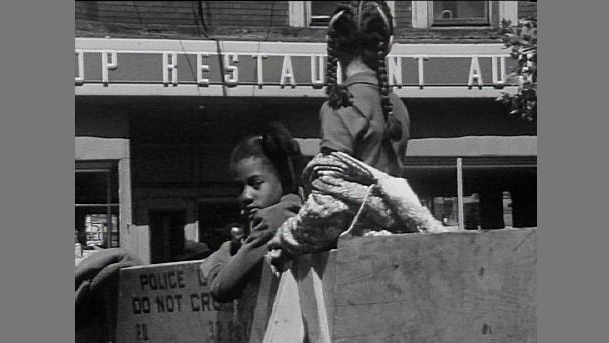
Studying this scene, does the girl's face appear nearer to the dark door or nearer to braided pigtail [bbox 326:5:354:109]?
braided pigtail [bbox 326:5:354:109]

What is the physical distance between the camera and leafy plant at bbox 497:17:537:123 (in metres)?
9.99

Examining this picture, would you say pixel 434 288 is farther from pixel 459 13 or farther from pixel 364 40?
pixel 459 13

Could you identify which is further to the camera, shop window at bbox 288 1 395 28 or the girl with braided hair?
shop window at bbox 288 1 395 28

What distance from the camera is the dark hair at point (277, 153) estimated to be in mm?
4691

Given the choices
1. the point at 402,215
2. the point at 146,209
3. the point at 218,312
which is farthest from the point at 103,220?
the point at 402,215

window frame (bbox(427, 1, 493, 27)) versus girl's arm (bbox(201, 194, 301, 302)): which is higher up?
window frame (bbox(427, 1, 493, 27))

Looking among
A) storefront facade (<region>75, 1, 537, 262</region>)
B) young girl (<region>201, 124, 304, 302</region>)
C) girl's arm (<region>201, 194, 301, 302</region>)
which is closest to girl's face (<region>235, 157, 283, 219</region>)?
young girl (<region>201, 124, 304, 302</region>)

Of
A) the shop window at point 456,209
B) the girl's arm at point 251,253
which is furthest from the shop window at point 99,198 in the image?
the girl's arm at point 251,253

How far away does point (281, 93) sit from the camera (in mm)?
12641

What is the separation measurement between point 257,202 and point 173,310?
59 cm

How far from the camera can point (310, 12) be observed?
13688 millimetres

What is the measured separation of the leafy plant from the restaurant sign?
1.86 meters

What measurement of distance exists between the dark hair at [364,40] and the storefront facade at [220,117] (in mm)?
7891

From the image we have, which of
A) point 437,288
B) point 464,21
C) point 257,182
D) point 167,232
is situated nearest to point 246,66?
point 167,232
